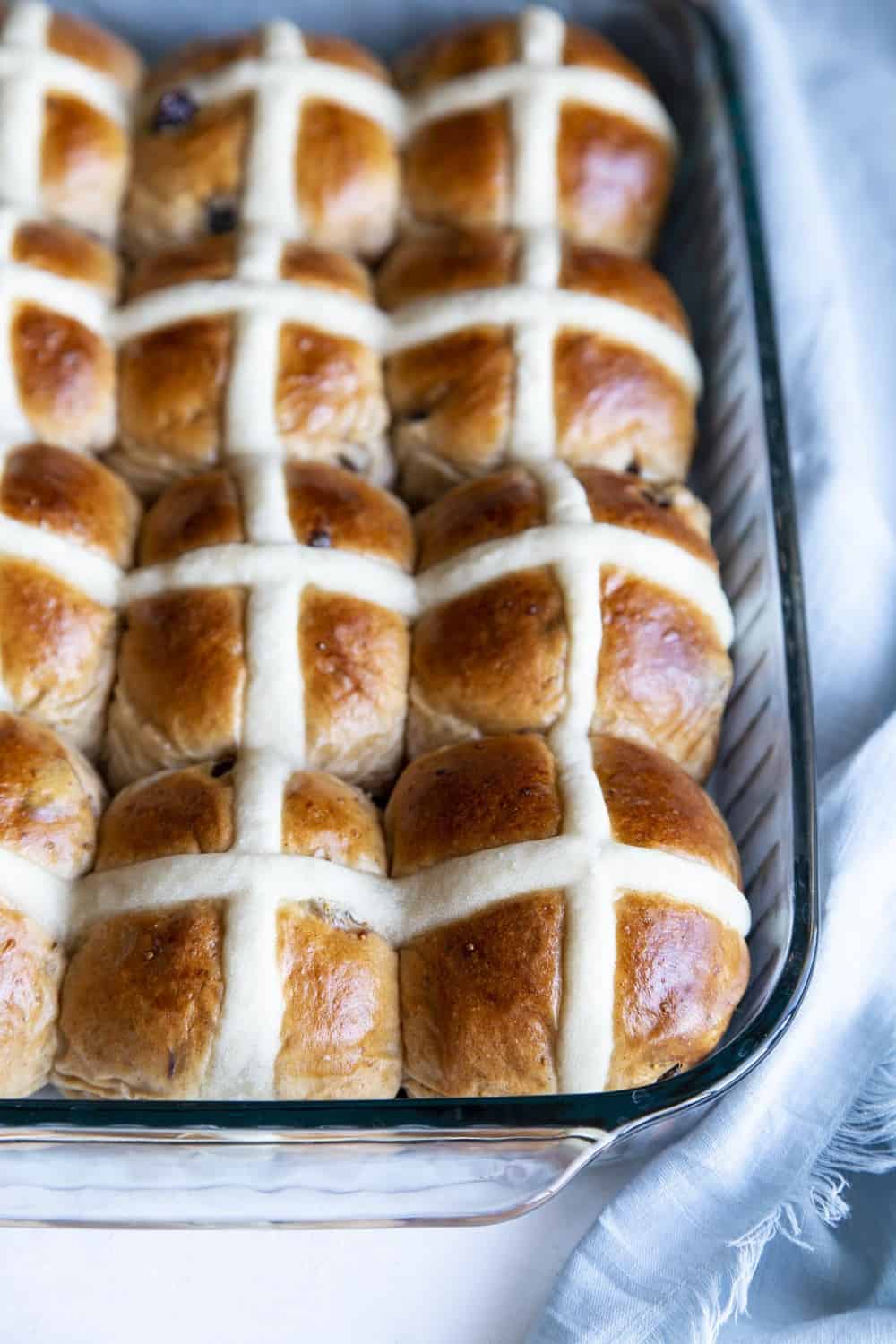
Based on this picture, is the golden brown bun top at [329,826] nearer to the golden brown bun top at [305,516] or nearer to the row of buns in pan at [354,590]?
the row of buns in pan at [354,590]

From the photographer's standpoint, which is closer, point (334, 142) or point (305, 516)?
point (305, 516)

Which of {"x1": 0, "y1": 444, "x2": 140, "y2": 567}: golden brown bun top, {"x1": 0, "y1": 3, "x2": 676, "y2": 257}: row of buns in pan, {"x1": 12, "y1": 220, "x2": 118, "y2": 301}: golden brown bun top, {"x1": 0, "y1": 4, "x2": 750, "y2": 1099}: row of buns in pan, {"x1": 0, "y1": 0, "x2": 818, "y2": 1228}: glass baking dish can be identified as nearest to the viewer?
{"x1": 0, "y1": 0, "x2": 818, "y2": 1228}: glass baking dish

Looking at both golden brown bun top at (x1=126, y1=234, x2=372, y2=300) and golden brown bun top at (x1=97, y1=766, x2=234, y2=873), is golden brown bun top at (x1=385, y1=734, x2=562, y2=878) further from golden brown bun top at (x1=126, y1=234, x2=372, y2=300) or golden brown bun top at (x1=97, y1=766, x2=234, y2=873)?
golden brown bun top at (x1=126, y1=234, x2=372, y2=300)

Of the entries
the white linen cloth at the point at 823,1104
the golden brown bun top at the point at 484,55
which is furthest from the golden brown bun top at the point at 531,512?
the golden brown bun top at the point at 484,55

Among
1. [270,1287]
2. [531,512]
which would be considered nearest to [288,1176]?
[270,1287]

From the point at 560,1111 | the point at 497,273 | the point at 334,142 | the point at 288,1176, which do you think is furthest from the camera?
the point at 334,142

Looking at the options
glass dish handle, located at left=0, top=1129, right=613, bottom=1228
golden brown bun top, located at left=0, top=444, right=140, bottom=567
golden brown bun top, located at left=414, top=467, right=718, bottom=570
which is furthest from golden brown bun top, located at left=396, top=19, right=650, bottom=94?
glass dish handle, located at left=0, top=1129, right=613, bottom=1228

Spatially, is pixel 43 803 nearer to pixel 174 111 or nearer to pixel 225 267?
pixel 225 267
